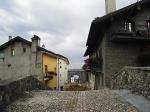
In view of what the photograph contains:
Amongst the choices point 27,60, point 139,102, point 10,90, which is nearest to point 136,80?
point 139,102

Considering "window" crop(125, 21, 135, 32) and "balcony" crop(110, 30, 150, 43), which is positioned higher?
"window" crop(125, 21, 135, 32)

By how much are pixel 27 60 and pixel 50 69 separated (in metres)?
3.80

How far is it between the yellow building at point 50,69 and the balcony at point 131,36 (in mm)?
20730

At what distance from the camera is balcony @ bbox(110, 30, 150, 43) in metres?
23.8

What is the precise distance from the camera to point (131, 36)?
78.7 feet

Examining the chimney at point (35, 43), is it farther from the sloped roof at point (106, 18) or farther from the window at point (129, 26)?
the window at point (129, 26)

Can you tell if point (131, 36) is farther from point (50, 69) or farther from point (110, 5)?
point (50, 69)

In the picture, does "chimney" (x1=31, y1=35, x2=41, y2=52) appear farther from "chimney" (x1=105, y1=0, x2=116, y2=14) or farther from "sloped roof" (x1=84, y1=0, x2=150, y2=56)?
"sloped roof" (x1=84, y1=0, x2=150, y2=56)

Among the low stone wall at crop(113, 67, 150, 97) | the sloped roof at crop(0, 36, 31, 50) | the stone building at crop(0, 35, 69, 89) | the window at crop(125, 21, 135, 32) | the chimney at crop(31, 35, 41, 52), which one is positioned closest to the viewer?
the low stone wall at crop(113, 67, 150, 97)

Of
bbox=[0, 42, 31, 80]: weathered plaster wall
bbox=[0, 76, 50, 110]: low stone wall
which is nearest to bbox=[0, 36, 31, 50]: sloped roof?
bbox=[0, 42, 31, 80]: weathered plaster wall

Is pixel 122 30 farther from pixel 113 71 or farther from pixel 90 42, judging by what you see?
pixel 90 42

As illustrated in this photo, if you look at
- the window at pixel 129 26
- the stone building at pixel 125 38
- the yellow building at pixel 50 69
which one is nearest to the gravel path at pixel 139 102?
the stone building at pixel 125 38

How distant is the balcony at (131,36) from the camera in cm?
2380

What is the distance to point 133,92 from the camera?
13562 mm
